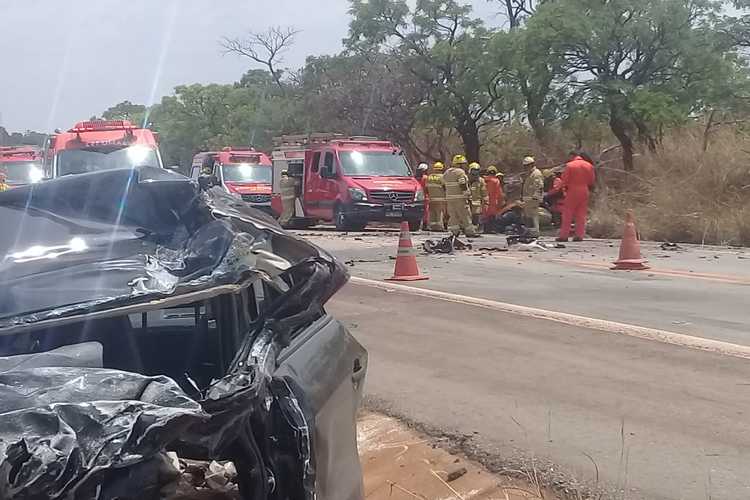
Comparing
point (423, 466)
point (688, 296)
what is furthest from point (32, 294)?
point (688, 296)

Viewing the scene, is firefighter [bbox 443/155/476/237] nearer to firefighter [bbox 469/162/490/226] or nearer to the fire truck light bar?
firefighter [bbox 469/162/490/226]

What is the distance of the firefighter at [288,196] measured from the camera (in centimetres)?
2386

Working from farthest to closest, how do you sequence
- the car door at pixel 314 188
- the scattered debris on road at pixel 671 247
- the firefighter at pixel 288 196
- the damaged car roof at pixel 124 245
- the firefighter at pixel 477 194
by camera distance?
the firefighter at pixel 288 196, the car door at pixel 314 188, the firefighter at pixel 477 194, the scattered debris on road at pixel 671 247, the damaged car roof at pixel 124 245

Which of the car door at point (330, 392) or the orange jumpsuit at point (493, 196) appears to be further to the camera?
the orange jumpsuit at point (493, 196)

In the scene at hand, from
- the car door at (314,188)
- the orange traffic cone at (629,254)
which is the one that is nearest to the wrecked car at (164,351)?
the orange traffic cone at (629,254)

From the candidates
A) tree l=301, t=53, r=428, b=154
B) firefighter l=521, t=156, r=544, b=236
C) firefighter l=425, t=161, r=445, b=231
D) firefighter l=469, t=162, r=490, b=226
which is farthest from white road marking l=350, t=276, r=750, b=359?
tree l=301, t=53, r=428, b=154

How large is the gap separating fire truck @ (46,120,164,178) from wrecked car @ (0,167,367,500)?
1298cm

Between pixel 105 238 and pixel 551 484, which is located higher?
pixel 105 238

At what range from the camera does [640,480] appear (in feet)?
13.6

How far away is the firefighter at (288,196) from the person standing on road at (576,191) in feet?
29.9

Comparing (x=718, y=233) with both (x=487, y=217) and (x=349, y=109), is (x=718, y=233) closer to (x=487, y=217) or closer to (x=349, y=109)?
(x=487, y=217)

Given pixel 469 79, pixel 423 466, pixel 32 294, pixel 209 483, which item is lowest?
pixel 423 466

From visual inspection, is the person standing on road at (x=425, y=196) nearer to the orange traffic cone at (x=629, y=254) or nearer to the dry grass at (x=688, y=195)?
the dry grass at (x=688, y=195)

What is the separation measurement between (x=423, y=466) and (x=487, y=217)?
16.1m
